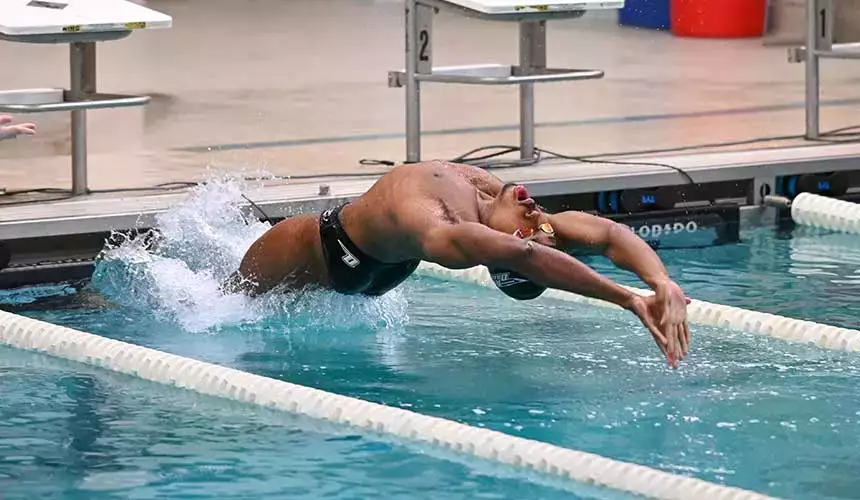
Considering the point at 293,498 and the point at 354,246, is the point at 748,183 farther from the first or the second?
the point at 293,498

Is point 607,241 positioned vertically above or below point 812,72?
below

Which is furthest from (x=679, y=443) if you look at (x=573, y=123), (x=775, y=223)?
(x=573, y=123)

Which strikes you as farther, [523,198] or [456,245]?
[523,198]

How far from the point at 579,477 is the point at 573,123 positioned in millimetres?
5340

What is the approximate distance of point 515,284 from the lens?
453cm

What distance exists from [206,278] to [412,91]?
72.8 inches

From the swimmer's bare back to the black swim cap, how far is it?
0.58 feet

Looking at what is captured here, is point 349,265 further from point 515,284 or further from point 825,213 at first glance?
point 825,213

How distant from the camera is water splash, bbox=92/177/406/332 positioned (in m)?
5.66

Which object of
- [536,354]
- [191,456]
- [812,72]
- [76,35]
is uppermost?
[76,35]

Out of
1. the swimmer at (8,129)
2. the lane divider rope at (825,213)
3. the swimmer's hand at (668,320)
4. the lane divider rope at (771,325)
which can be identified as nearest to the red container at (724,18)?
the lane divider rope at (825,213)

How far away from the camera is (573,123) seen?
9.17 metres

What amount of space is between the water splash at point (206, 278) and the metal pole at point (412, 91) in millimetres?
990

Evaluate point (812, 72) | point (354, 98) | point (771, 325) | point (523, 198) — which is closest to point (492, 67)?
point (812, 72)
